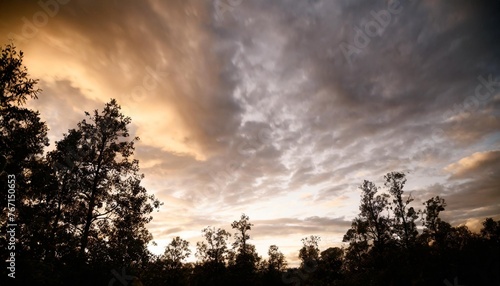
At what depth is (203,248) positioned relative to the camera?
59.6 meters

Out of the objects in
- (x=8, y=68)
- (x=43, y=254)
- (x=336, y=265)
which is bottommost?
(x=336, y=265)

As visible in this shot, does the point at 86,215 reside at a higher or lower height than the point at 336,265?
higher

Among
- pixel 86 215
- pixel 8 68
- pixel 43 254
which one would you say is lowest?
pixel 43 254

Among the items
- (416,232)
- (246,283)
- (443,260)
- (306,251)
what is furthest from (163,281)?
(306,251)

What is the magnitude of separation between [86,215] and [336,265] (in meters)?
23.7

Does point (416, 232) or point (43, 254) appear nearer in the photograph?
point (43, 254)

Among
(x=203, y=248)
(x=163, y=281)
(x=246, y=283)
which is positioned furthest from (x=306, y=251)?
(x=163, y=281)

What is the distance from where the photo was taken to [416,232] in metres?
36.7

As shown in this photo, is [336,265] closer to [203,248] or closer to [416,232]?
[416,232]

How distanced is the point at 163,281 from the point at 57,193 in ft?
42.3

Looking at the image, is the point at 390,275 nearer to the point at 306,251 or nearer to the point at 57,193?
the point at 57,193

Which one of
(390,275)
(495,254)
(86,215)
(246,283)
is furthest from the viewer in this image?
(246,283)

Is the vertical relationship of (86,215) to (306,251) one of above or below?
above

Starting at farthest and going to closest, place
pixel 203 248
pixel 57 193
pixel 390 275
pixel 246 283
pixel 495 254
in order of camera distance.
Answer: pixel 203 248, pixel 246 283, pixel 57 193, pixel 390 275, pixel 495 254
